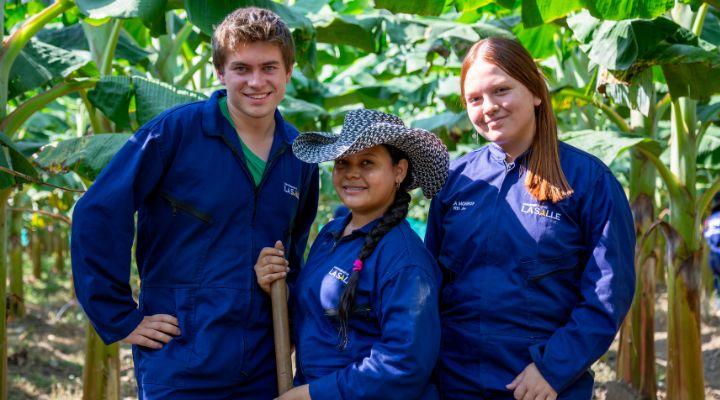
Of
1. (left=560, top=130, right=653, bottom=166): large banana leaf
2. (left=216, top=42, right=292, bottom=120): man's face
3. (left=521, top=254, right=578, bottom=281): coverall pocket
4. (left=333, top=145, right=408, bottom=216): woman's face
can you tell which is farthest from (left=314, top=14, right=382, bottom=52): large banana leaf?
(left=521, top=254, right=578, bottom=281): coverall pocket

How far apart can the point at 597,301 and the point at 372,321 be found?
2.32ft

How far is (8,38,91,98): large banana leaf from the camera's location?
5.39m

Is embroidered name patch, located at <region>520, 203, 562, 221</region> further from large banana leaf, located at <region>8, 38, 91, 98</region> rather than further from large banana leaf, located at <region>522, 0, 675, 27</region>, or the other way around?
large banana leaf, located at <region>8, 38, 91, 98</region>

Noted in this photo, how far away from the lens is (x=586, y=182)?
8.73ft

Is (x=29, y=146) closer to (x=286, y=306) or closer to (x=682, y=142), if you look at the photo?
(x=286, y=306)

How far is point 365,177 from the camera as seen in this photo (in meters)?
2.76

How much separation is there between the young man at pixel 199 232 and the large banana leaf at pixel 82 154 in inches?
66.5

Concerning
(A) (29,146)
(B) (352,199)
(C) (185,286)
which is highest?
(A) (29,146)

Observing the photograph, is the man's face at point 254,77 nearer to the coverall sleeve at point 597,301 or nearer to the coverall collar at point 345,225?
the coverall collar at point 345,225

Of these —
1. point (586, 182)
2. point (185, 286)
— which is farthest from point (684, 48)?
point (185, 286)

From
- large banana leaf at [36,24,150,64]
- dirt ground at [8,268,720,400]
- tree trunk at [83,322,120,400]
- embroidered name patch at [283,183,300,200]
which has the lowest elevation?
dirt ground at [8,268,720,400]

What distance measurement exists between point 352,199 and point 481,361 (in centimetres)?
69

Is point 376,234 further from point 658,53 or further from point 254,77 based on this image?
point 658,53

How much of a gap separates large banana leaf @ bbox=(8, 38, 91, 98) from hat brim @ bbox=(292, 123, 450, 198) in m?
3.16
